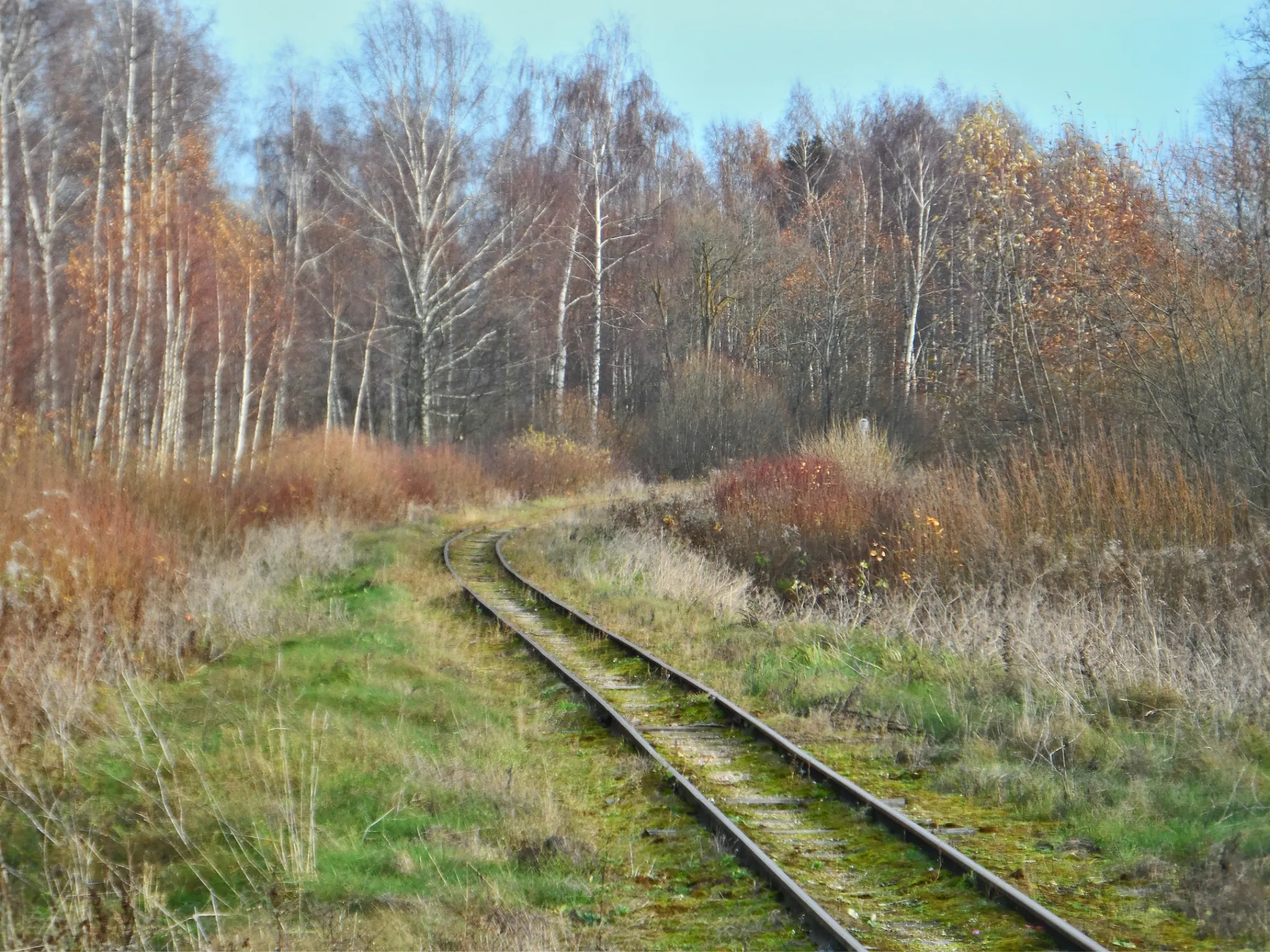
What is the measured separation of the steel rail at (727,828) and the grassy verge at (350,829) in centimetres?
11

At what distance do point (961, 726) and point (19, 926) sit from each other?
20.2 ft

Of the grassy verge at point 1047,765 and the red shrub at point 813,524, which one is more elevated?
the red shrub at point 813,524

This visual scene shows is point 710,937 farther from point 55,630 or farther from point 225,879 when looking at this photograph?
point 55,630

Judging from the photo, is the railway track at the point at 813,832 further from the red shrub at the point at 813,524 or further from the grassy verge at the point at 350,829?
the red shrub at the point at 813,524

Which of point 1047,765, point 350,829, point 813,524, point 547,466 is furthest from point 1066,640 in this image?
point 547,466

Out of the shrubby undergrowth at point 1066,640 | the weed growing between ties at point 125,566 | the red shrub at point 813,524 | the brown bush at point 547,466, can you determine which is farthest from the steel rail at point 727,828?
the brown bush at point 547,466

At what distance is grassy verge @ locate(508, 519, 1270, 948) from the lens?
5.51m

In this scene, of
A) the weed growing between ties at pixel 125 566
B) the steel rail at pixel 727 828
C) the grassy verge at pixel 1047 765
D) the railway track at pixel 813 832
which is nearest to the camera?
the steel rail at pixel 727 828

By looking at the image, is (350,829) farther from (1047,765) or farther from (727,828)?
(1047,765)

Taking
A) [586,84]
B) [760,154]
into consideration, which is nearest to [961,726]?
[586,84]

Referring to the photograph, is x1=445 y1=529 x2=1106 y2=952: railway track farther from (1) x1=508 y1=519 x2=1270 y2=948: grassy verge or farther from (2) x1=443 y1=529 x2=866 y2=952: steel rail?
(1) x1=508 y1=519 x2=1270 y2=948: grassy verge

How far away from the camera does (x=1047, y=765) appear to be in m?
7.55

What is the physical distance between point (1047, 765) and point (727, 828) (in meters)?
2.51

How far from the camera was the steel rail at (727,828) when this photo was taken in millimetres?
5098
